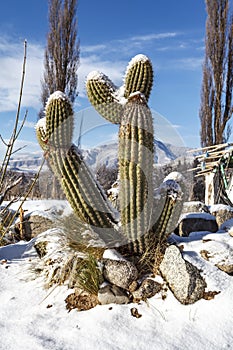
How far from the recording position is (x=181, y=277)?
2.29 m

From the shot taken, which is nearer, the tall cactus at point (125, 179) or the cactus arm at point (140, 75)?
the tall cactus at point (125, 179)

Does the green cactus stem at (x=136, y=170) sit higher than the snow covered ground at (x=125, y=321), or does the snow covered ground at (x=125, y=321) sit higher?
the green cactus stem at (x=136, y=170)

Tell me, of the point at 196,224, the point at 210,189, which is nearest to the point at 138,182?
the point at 196,224

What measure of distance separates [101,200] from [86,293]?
681 millimetres

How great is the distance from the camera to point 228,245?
2.66 metres

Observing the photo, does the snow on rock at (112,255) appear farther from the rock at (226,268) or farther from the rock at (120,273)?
the rock at (226,268)

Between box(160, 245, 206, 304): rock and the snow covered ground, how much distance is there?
5 cm

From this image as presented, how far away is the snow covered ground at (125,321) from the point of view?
195cm

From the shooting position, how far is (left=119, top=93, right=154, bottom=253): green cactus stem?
2477mm

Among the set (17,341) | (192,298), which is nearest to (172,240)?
(192,298)

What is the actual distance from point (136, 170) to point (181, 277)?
31.7 inches

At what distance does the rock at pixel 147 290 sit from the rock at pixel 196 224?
1.11 m

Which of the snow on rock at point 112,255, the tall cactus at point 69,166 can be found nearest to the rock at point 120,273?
the snow on rock at point 112,255

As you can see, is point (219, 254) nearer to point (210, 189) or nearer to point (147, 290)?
point (147, 290)
